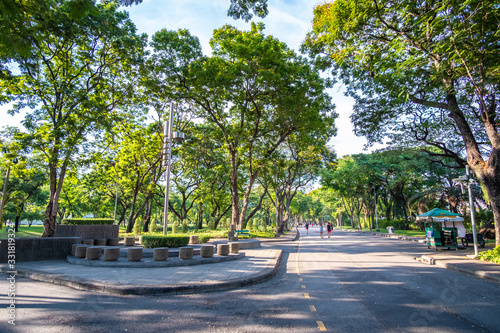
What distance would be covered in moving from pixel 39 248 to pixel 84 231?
8373 mm

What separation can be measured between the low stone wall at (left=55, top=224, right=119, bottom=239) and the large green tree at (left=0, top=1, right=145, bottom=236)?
9.44 ft

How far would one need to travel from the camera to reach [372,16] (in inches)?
454

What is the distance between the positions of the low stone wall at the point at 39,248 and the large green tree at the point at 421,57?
15.4m

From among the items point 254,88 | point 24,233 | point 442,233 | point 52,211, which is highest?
point 254,88

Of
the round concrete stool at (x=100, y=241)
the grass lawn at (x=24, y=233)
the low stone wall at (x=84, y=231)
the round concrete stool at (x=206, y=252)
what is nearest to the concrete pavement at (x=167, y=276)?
the round concrete stool at (x=206, y=252)

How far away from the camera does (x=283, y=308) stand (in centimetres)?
515

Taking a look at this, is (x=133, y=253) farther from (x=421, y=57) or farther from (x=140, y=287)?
(x=421, y=57)

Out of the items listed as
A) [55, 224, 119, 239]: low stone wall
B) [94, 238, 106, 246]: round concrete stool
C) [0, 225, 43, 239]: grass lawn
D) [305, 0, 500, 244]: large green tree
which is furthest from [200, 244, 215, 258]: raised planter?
[0, 225, 43, 239]: grass lawn

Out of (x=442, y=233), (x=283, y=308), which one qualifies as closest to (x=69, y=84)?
(x=283, y=308)

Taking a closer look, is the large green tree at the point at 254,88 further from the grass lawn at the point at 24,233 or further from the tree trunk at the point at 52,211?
the grass lawn at the point at 24,233

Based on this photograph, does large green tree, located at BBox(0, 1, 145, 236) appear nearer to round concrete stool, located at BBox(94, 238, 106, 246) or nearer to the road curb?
round concrete stool, located at BBox(94, 238, 106, 246)

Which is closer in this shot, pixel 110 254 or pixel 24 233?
pixel 110 254

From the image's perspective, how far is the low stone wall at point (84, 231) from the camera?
17.9 metres

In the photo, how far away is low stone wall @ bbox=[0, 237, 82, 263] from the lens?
388 inches
